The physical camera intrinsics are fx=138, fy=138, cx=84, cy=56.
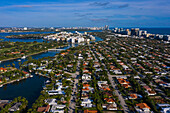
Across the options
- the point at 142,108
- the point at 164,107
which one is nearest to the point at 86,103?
the point at 142,108

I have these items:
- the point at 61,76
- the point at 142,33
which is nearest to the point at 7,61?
the point at 61,76

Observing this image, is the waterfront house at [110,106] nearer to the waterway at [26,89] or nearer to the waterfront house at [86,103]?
the waterfront house at [86,103]

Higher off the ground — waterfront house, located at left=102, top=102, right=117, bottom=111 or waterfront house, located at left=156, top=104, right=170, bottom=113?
waterfront house, located at left=102, top=102, right=117, bottom=111

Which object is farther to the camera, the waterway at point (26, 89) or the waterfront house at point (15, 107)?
the waterway at point (26, 89)

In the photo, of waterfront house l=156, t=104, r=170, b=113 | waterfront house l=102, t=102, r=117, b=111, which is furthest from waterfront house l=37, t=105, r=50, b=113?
waterfront house l=156, t=104, r=170, b=113

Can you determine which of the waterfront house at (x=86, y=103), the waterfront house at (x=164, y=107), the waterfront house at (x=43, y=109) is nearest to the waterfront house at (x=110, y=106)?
the waterfront house at (x=86, y=103)

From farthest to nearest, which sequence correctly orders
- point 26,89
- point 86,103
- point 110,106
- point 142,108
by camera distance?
1. point 26,89
2. point 86,103
3. point 110,106
4. point 142,108

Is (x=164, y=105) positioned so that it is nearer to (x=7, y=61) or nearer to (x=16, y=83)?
(x=16, y=83)

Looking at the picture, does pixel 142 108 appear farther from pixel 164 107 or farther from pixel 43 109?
pixel 43 109

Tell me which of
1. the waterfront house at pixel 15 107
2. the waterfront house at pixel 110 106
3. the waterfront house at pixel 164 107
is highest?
the waterfront house at pixel 15 107

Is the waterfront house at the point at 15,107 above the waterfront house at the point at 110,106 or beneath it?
above

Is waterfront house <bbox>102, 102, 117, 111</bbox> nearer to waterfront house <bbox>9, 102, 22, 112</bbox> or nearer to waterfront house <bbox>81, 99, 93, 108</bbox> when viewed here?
waterfront house <bbox>81, 99, 93, 108</bbox>
